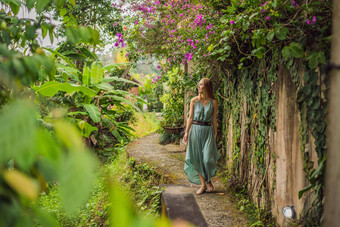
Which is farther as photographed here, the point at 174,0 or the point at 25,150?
the point at 174,0

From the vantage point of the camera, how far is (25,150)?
16.9 inches

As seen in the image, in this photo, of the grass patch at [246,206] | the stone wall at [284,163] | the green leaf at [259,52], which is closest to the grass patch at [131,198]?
the grass patch at [246,206]

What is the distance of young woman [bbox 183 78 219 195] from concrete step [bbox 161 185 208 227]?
1.06ft

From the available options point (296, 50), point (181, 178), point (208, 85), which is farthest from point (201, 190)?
point (296, 50)

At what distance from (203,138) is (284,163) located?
182cm

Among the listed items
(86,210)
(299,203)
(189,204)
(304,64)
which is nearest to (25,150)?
(304,64)

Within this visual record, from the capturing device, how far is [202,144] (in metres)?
4.86

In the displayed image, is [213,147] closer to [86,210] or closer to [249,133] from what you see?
[249,133]

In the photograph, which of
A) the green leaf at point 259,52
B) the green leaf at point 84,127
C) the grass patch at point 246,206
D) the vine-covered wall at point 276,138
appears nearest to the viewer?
the green leaf at point 84,127

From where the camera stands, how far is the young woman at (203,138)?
4.75 m

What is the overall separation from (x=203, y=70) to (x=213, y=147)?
2.04 metres

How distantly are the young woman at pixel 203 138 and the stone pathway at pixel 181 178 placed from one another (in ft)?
0.88

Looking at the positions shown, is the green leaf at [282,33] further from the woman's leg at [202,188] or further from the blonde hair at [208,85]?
the woman's leg at [202,188]

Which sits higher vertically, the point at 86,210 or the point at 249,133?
the point at 249,133
